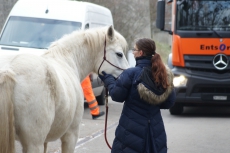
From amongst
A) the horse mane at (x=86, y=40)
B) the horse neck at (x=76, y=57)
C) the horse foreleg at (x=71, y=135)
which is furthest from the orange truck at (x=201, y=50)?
the horse foreleg at (x=71, y=135)

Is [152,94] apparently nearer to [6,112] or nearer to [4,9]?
[6,112]

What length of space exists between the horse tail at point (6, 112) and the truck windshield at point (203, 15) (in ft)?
29.3

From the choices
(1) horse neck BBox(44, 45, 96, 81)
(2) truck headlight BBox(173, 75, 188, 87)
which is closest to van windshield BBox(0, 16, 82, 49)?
(2) truck headlight BBox(173, 75, 188, 87)

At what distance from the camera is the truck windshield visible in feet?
42.4

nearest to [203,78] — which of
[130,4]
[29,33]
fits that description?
[29,33]

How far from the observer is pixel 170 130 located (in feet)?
36.2

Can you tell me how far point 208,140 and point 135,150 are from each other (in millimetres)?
4988

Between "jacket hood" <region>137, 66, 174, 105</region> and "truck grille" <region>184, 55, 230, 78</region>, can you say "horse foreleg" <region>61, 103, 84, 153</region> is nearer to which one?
"jacket hood" <region>137, 66, 174, 105</region>

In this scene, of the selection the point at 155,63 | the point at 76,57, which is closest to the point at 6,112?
the point at 155,63

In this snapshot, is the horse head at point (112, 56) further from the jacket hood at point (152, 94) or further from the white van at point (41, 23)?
the white van at point (41, 23)

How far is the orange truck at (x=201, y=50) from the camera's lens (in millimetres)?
12781

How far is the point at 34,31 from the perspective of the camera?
42.3ft

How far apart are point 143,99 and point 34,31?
8.18 m

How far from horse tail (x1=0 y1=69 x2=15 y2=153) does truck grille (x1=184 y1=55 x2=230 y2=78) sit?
8.87m
